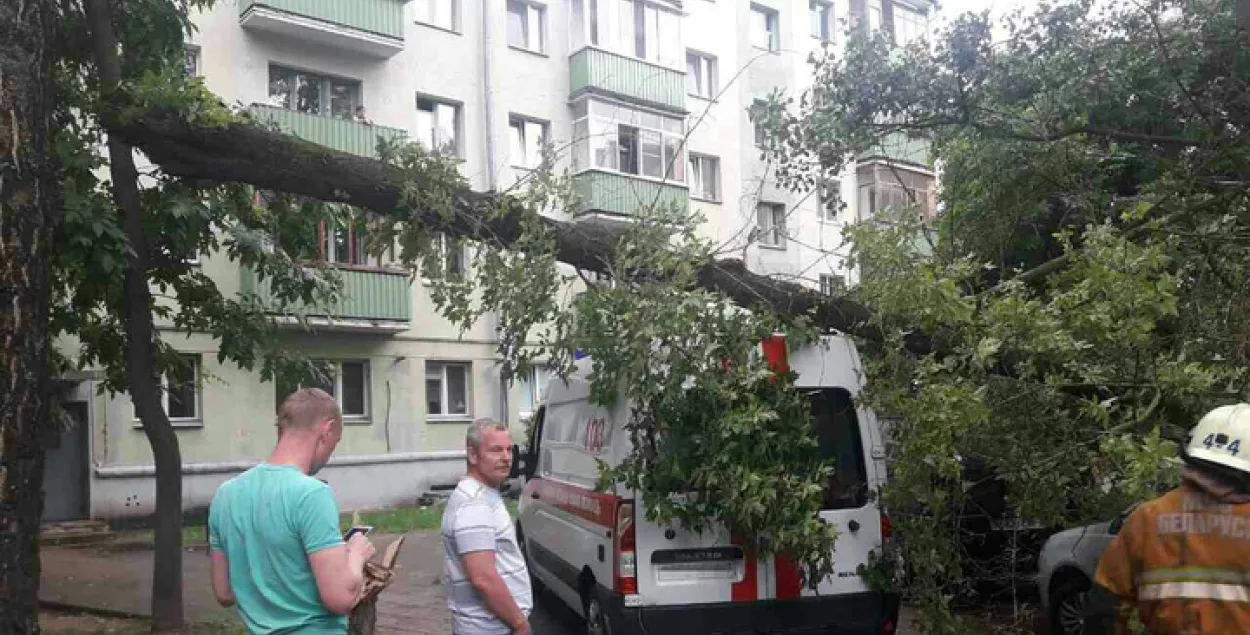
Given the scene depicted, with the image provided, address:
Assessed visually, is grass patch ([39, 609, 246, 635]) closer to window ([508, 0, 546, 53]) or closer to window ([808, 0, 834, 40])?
window ([508, 0, 546, 53])

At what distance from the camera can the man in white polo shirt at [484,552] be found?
155 inches

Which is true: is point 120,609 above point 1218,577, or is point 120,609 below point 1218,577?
below

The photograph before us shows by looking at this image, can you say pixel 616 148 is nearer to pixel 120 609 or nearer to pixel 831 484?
pixel 120 609

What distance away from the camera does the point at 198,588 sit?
10633 mm

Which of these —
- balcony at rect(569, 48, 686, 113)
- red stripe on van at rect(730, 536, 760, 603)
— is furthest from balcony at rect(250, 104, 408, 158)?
red stripe on van at rect(730, 536, 760, 603)

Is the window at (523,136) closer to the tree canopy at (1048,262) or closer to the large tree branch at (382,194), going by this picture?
the tree canopy at (1048,262)

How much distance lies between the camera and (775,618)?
6188 millimetres

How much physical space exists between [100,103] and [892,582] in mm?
5874

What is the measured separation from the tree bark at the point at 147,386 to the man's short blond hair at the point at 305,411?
5520 mm

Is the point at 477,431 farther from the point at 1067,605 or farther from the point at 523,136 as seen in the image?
the point at 523,136

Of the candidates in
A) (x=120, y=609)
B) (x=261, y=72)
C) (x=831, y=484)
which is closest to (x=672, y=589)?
(x=831, y=484)

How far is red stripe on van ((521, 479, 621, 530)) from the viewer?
634cm

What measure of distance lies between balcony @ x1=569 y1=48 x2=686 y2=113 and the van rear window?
54.0 feet

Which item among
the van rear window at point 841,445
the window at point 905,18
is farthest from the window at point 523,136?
the van rear window at point 841,445
